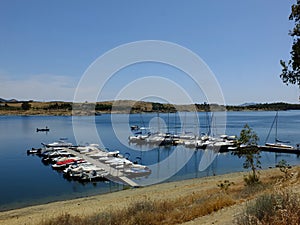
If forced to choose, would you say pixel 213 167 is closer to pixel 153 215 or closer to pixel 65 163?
pixel 65 163

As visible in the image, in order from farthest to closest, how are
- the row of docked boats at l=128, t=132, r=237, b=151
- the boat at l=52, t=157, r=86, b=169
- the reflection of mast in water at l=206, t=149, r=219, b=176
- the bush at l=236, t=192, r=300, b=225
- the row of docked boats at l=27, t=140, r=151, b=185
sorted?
the row of docked boats at l=128, t=132, r=237, b=151 < the boat at l=52, t=157, r=86, b=169 < the reflection of mast in water at l=206, t=149, r=219, b=176 < the row of docked boats at l=27, t=140, r=151, b=185 < the bush at l=236, t=192, r=300, b=225

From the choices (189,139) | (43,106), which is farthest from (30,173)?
(43,106)

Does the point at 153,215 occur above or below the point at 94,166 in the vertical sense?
above

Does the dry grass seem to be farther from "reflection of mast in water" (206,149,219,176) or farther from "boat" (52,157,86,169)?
"boat" (52,157,86,169)

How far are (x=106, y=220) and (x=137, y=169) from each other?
25.4 m

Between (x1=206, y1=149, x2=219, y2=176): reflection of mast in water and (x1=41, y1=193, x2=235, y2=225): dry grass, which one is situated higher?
(x1=41, y1=193, x2=235, y2=225): dry grass

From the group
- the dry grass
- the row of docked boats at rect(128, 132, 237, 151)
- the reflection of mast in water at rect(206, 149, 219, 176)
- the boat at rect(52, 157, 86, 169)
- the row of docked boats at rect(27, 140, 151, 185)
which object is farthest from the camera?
the row of docked boats at rect(128, 132, 237, 151)

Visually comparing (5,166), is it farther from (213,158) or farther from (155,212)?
(155,212)

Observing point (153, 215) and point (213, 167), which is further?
point (213, 167)

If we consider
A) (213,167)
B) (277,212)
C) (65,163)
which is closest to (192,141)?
(213,167)

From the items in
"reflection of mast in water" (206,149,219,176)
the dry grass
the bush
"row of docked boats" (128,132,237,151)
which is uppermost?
the bush

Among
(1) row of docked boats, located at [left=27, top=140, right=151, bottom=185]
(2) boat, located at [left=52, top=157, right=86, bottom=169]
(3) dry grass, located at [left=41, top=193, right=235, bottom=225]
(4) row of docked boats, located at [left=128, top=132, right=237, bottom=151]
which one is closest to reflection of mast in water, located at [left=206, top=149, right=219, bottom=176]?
(1) row of docked boats, located at [left=27, top=140, right=151, bottom=185]

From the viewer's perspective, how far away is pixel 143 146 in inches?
2299

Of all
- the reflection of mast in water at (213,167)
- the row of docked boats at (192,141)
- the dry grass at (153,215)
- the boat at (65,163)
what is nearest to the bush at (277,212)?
the dry grass at (153,215)
